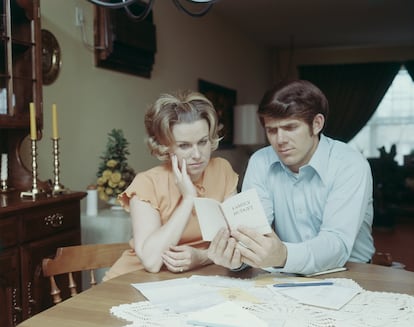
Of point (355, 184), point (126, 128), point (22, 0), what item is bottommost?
point (355, 184)

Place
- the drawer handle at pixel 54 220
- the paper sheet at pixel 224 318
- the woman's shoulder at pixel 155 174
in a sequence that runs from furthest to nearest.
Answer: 1. the drawer handle at pixel 54 220
2. the woman's shoulder at pixel 155 174
3. the paper sheet at pixel 224 318

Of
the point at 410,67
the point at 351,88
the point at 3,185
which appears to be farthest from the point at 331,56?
the point at 3,185

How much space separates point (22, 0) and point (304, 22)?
4415 mm

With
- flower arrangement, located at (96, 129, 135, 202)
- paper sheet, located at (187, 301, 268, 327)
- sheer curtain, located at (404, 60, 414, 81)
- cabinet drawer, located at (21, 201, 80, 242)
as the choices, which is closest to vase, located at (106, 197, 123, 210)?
flower arrangement, located at (96, 129, 135, 202)

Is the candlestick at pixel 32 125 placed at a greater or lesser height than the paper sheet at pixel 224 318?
greater

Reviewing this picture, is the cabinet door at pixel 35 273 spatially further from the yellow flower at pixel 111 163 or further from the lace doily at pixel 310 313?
the lace doily at pixel 310 313

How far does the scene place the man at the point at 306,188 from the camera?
1385 mm

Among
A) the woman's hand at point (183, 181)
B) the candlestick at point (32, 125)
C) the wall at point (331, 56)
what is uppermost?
the wall at point (331, 56)

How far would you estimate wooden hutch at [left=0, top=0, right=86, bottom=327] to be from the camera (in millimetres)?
1851

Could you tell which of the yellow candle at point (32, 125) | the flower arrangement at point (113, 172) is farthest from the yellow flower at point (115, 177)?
the yellow candle at point (32, 125)

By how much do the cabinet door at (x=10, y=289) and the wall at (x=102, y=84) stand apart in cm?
90

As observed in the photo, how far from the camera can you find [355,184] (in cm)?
155

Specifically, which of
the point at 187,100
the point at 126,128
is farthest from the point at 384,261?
the point at 126,128

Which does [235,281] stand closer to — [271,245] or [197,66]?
[271,245]
